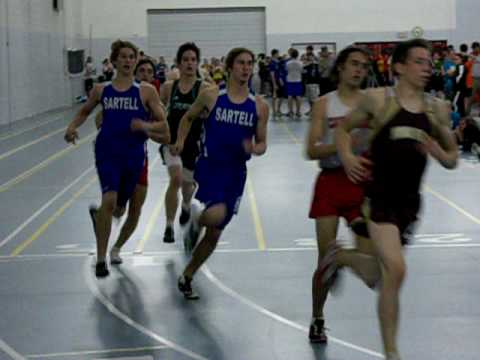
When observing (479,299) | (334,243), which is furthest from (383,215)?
(479,299)

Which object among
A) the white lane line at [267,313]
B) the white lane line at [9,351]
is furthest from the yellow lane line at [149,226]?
the white lane line at [9,351]

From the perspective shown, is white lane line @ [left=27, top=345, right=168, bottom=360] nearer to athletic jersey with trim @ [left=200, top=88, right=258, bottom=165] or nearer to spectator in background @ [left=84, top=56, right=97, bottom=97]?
athletic jersey with trim @ [left=200, top=88, right=258, bottom=165]

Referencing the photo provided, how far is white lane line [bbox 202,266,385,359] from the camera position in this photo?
6102 millimetres

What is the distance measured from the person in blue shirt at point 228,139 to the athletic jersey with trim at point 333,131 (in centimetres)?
96

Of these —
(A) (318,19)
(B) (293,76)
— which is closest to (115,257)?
(B) (293,76)

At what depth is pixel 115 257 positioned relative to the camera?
9078 mm

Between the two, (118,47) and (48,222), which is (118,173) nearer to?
(118,47)

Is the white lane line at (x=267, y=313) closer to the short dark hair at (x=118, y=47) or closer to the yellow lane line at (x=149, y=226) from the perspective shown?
the yellow lane line at (x=149, y=226)

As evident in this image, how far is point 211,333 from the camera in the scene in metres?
6.56

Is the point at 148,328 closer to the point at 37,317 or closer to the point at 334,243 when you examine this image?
the point at 37,317

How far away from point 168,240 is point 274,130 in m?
14.6

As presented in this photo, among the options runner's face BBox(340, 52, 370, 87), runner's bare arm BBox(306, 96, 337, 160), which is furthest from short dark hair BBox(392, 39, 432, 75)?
runner's face BBox(340, 52, 370, 87)

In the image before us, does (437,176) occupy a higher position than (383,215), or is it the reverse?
(383,215)

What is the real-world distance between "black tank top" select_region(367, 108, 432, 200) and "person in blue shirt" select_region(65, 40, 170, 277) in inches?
133
